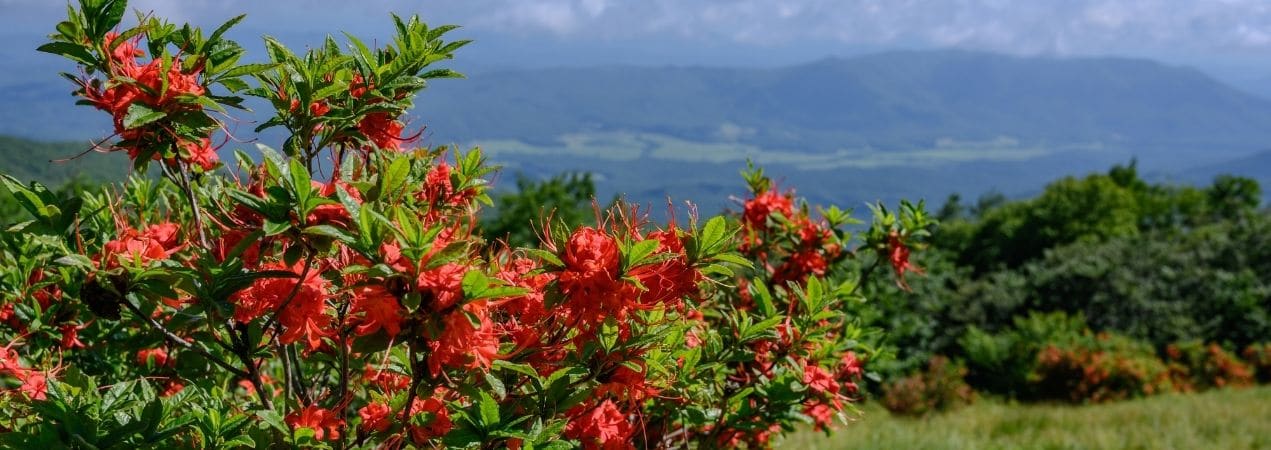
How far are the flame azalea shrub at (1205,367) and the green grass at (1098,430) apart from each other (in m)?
2.11

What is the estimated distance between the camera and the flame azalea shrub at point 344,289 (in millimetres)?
1518

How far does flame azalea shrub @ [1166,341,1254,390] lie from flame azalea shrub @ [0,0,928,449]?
14.3 metres

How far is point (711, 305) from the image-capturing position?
3.18 metres

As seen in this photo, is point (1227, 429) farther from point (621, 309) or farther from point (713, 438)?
point (621, 309)

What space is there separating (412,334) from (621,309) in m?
0.43

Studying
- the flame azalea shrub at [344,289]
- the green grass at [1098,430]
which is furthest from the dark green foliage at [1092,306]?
the flame azalea shrub at [344,289]

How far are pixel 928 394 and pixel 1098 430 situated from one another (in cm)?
488

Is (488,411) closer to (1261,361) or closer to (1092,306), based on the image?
(1261,361)

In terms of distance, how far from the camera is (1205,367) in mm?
14414

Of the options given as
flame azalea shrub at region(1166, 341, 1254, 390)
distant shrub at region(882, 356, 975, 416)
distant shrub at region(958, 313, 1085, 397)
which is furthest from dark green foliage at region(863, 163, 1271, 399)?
distant shrub at region(882, 356, 975, 416)

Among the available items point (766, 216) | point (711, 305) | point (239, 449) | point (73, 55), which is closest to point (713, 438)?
point (711, 305)

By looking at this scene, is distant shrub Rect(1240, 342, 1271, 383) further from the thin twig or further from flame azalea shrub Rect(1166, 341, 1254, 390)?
the thin twig

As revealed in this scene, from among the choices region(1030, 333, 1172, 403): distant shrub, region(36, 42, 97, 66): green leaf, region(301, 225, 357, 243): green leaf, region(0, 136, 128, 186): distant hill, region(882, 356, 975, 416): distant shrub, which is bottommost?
region(0, 136, 128, 186): distant hill

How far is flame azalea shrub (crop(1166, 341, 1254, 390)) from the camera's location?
14047 millimetres
